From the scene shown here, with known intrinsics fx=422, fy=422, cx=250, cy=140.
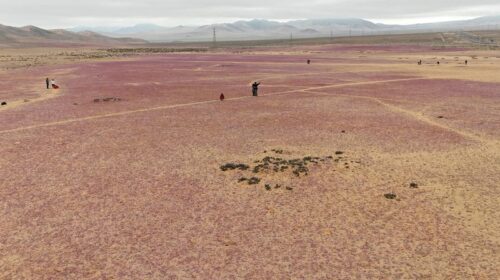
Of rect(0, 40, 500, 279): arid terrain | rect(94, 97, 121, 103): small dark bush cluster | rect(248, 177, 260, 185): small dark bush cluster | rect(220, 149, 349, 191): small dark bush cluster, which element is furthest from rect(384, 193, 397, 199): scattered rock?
rect(94, 97, 121, 103): small dark bush cluster

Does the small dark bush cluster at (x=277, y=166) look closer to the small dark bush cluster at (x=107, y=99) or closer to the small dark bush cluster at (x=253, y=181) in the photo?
the small dark bush cluster at (x=253, y=181)

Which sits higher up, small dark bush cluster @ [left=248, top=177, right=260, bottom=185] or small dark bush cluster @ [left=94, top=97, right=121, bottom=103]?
small dark bush cluster @ [left=94, top=97, right=121, bottom=103]

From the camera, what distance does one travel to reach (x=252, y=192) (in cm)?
1588

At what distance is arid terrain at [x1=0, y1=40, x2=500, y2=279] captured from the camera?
11.1 m

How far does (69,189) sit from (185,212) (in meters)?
5.24

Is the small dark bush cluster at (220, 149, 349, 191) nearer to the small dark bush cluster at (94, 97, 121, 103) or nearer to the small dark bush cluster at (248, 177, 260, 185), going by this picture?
the small dark bush cluster at (248, 177, 260, 185)

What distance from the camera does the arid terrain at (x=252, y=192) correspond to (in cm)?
1110

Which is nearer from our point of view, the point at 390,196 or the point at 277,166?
the point at 390,196

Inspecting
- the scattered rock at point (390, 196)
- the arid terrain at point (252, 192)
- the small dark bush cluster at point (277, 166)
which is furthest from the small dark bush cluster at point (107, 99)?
the scattered rock at point (390, 196)

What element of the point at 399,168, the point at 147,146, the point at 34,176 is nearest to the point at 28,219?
the point at 34,176

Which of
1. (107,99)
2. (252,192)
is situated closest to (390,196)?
(252,192)

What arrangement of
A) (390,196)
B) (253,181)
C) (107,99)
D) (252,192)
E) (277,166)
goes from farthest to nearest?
(107,99) < (277,166) < (253,181) < (252,192) < (390,196)

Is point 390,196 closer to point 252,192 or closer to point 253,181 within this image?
point 252,192

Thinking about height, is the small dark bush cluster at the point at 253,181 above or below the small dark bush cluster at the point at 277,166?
below
